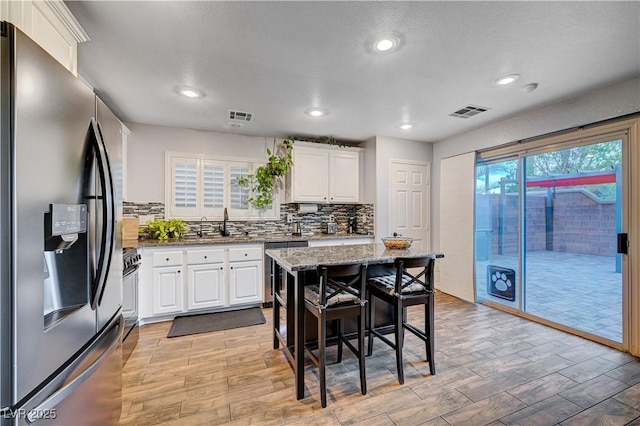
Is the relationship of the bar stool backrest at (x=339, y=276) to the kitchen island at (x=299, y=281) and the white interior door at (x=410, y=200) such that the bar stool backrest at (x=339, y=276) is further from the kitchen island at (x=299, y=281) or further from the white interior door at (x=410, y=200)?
the white interior door at (x=410, y=200)

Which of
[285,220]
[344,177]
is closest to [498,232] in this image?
[344,177]

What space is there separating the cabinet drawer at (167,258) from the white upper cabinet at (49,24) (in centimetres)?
209

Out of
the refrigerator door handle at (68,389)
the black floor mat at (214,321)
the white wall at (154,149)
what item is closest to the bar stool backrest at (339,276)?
the refrigerator door handle at (68,389)

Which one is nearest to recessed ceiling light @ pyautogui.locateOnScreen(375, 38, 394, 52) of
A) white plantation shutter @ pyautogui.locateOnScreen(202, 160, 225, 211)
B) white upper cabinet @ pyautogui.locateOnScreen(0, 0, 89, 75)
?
white upper cabinet @ pyautogui.locateOnScreen(0, 0, 89, 75)

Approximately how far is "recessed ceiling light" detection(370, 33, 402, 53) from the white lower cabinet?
2.66 meters

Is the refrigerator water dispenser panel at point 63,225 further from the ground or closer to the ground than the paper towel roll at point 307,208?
closer to the ground

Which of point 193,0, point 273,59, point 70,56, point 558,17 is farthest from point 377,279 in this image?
point 70,56

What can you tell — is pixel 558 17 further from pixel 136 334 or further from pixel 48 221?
pixel 136 334

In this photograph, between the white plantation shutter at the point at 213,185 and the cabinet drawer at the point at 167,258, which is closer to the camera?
→ the cabinet drawer at the point at 167,258

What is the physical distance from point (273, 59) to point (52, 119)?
1.57 metres

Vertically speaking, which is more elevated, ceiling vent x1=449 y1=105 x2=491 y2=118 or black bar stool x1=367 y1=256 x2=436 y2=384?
ceiling vent x1=449 y1=105 x2=491 y2=118

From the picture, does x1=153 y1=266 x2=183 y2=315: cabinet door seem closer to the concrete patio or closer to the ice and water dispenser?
the ice and water dispenser

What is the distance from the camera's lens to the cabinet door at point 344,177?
443 cm

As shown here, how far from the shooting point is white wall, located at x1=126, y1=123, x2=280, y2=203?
3.72 meters
